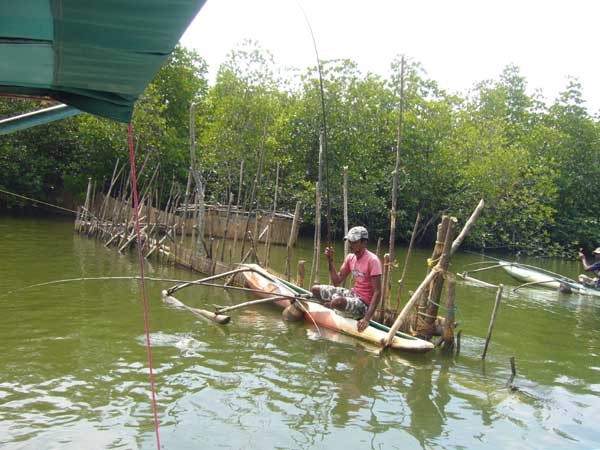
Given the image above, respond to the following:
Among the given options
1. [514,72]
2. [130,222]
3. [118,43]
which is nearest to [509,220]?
[514,72]

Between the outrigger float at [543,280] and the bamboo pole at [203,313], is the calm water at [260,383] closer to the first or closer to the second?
the bamboo pole at [203,313]

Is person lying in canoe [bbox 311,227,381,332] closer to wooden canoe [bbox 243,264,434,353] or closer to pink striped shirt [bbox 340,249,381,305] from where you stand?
pink striped shirt [bbox 340,249,381,305]

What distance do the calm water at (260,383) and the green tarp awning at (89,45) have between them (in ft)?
9.23

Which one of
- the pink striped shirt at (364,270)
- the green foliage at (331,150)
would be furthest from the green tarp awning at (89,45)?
the green foliage at (331,150)

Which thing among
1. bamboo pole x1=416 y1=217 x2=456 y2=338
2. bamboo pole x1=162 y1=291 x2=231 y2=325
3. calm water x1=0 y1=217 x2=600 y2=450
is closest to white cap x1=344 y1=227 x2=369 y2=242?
bamboo pole x1=416 y1=217 x2=456 y2=338

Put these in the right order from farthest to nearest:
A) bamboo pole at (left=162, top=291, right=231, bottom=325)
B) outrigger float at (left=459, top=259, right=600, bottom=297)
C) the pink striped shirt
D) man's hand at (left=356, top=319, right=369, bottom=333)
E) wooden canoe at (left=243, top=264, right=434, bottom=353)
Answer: outrigger float at (left=459, top=259, right=600, bottom=297) → bamboo pole at (left=162, top=291, right=231, bottom=325) → man's hand at (left=356, top=319, right=369, bottom=333) → the pink striped shirt → wooden canoe at (left=243, top=264, right=434, bottom=353)

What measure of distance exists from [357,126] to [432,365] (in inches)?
657

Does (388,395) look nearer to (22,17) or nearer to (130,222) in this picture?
(22,17)

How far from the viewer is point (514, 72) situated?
3086cm

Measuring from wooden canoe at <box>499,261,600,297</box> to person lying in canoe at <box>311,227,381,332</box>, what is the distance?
604 centimetres

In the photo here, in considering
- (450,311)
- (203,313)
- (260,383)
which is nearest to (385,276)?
(450,311)

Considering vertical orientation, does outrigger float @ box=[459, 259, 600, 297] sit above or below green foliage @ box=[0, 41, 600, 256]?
below

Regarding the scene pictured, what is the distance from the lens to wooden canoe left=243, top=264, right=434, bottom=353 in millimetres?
6453

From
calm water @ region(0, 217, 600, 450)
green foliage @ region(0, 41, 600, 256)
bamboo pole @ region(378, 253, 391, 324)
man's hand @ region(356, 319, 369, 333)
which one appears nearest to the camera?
calm water @ region(0, 217, 600, 450)
